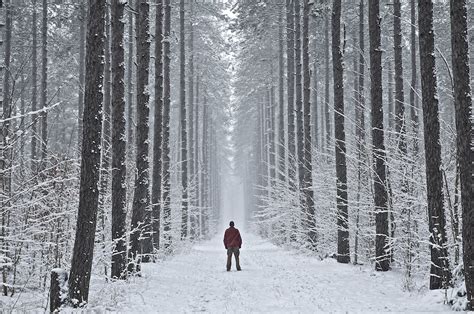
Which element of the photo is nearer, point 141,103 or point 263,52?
point 141,103

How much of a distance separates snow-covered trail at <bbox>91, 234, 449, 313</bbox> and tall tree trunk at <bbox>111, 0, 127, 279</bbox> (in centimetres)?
78

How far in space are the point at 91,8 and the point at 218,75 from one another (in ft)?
101

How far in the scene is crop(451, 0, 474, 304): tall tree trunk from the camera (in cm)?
686

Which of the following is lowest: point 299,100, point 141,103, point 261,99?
point 141,103

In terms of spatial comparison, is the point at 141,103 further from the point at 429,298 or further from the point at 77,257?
the point at 429,298

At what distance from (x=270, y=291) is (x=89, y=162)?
4693 millimetres

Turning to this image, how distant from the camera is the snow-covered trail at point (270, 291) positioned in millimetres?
8219

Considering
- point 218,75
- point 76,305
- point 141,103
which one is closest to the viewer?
point 76,305

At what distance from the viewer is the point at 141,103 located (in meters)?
12.8

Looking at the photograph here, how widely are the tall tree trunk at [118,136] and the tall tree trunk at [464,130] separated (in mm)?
6581

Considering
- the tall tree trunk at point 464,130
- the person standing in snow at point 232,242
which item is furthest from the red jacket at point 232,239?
the tall tree trunk at point 464,130

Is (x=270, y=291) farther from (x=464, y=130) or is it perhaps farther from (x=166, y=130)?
(x=166, y=130)

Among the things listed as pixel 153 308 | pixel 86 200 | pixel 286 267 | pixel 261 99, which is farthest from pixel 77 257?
pixel 261 99

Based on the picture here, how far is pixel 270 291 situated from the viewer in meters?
10.1
